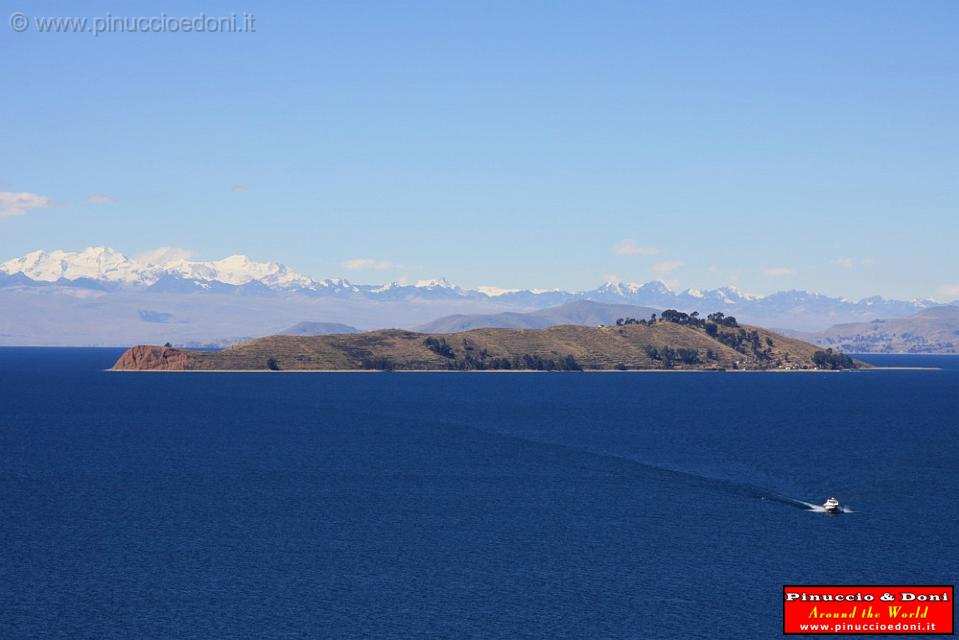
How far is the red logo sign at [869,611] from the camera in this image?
68.9m

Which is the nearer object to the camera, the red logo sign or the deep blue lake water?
the red logo sign

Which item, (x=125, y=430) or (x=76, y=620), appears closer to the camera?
(x=76, y=620)

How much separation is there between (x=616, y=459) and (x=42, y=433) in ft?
308

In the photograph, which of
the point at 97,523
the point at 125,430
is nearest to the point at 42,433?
the point at 125,430

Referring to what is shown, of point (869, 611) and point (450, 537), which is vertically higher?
point (450, 537)

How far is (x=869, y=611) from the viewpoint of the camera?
70.6m

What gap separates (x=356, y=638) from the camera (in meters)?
68.8

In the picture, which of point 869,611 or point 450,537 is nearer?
point 869,611

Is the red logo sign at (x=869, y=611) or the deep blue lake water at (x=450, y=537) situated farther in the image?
the deep blue lake water at (x=450, y=537)

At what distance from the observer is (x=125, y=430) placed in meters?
191

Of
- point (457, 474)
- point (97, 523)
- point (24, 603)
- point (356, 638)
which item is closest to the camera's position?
point (356, 638)

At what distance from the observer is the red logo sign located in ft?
226

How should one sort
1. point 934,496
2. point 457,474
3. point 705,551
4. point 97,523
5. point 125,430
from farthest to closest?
point 125,430
point 457,474
point 934,496
point 97,523
point 705,551

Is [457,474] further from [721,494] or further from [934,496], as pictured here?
[934,496]
